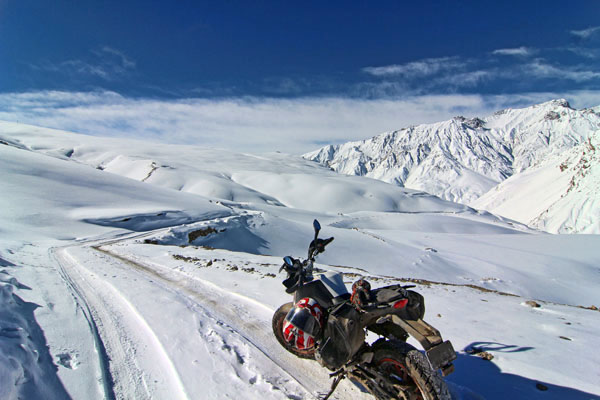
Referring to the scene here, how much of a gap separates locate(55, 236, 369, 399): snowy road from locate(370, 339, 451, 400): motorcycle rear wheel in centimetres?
73

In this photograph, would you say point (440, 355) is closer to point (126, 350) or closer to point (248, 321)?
point (248, 321)

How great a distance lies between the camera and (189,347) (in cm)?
455

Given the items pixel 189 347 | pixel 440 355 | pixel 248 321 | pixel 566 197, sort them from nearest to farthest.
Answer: pixel 440 355, pixel 189 347, pixel 248 321, pixel 566 197

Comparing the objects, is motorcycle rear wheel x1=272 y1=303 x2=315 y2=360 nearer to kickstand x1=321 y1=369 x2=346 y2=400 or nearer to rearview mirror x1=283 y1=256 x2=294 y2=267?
rearview mirror x1=283 y1=256 x2=294 y2=267

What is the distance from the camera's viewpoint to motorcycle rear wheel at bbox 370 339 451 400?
109 inches

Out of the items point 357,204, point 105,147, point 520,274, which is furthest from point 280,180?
point 520,274

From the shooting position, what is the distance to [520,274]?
22.0 m

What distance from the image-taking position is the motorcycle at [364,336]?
2840 mm

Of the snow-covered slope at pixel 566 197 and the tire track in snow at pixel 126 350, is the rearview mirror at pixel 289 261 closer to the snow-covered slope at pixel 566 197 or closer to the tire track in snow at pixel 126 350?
the tire track in snow at pixel 126 350

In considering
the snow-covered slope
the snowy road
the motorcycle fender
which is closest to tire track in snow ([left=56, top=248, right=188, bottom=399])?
the snowy road

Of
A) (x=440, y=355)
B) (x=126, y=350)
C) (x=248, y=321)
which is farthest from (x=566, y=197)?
(x=126, y=350)

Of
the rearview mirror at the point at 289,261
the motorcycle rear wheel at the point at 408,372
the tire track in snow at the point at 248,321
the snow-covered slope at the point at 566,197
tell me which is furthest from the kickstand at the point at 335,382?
the snow-covered slope at the point at 566,197

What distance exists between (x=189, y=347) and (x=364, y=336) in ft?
8.48

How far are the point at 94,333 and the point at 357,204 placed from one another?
348ft
